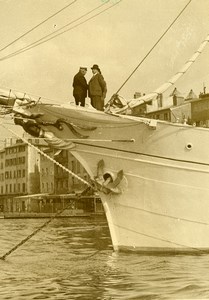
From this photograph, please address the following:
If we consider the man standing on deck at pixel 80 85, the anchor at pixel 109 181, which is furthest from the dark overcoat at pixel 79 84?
the anchor at pixel 109 181

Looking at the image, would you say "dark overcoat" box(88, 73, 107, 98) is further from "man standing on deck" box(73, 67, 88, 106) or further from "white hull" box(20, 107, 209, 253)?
"white hull" box(20, 107, 209, 253)

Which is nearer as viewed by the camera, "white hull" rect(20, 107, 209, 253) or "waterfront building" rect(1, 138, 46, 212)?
"white hull" rect(20, 107, 209, 253)

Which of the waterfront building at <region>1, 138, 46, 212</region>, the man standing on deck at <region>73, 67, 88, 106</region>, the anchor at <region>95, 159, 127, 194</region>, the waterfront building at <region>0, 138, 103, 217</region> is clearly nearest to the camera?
the man standing on deck at <region>73, 67, 88, 106</region>

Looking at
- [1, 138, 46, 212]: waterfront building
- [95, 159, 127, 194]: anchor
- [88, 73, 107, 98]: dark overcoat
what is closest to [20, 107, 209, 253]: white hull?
[95, 159, 127, 194]: anchor

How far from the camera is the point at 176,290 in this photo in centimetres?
961

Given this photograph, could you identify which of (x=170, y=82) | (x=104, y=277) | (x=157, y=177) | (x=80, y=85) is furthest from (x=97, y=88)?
(x=104, y=277)

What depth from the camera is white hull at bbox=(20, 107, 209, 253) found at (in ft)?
45.3

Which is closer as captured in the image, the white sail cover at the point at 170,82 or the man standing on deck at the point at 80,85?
the man standing on deck at the point at 80,85

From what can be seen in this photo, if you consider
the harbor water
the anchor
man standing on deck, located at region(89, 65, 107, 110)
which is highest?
man standing on deck, located at region(89, 65, 107, 110)

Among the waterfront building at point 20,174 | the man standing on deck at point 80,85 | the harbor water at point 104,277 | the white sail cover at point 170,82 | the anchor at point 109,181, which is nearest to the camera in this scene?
the harbor water at point 104,277

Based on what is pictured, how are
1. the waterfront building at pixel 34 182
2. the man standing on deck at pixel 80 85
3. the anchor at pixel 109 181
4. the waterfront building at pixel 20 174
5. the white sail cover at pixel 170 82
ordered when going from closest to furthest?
the man standing on deck at pixel 80 85, the white sail cover at pixel 170 82, the anchor at pixel 109 181, the waterfront building at pixel 34 182, the waterfront building at pixel 20 174

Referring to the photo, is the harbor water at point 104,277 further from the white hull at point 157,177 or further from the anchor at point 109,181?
the anchor at point 109,181

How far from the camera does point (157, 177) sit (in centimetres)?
1391

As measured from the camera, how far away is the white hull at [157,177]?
13812 millimetres
